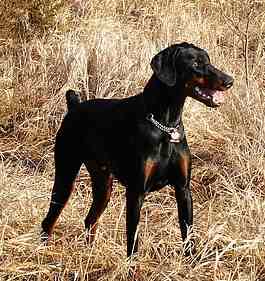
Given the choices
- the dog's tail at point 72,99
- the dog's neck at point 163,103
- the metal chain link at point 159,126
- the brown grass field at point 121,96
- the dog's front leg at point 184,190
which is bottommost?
the brown grass field at point 121,96

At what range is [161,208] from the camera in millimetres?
4992

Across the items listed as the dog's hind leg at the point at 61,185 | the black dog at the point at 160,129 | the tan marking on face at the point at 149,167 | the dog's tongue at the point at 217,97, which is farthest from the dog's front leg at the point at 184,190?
the dog's hind leg at the point at 61,185

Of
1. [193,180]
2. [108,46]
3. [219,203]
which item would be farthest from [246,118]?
[108,46]

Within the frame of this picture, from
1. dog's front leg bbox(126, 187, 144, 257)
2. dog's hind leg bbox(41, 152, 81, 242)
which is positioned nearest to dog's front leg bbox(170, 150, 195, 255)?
dog's front leg bbox(126, 187, 144, 257)

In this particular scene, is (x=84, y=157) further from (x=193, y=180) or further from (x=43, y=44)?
(x=43, y=44)

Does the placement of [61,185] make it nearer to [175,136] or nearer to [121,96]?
[175,136]

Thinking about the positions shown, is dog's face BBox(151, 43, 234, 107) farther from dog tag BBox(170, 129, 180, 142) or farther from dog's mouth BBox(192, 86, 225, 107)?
dog tag BBox(170, 129, 180, 142)

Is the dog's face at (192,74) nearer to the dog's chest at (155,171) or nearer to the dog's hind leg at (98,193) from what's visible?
the dog's chest at (155,171)

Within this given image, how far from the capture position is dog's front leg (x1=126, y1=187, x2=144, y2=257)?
3.90m

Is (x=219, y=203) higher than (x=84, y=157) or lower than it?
lower

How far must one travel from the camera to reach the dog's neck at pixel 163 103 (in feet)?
12.9

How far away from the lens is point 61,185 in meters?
4.52

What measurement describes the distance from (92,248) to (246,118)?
2.37 metres

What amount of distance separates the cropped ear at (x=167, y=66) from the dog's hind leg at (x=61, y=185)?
0.88 meters
